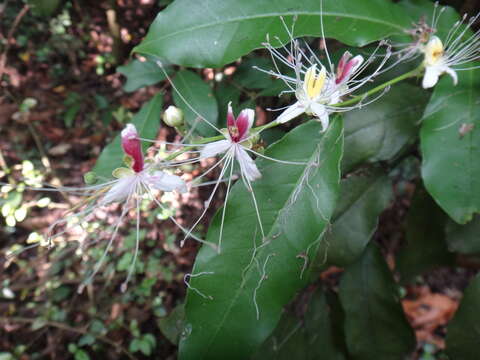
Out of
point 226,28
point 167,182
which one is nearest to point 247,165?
point 167,182

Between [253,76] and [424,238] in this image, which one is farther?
[424,238]

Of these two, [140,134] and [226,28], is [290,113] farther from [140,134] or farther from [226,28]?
[140,134]

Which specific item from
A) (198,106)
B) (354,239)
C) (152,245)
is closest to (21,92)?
(152,245)

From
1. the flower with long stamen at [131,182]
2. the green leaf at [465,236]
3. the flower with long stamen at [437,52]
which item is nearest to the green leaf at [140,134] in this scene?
the flower with long stamen at [131,182]

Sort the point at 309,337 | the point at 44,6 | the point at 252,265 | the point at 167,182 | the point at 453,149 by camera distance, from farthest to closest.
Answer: the point at 44,6
the point at 309,337
the point at 453,149
the point at 252,265
the point at 167,182

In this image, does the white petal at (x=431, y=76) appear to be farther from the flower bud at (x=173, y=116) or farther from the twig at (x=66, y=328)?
the twig at (x=66, y=328)

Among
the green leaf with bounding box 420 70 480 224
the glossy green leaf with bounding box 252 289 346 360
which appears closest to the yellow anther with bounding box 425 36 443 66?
the green leaf with bounding box 420 70 480 224

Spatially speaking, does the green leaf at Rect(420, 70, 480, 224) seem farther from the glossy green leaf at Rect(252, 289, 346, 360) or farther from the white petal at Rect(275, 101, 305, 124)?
the glossy green leaf at Rect(252, 289, 346, 360)
